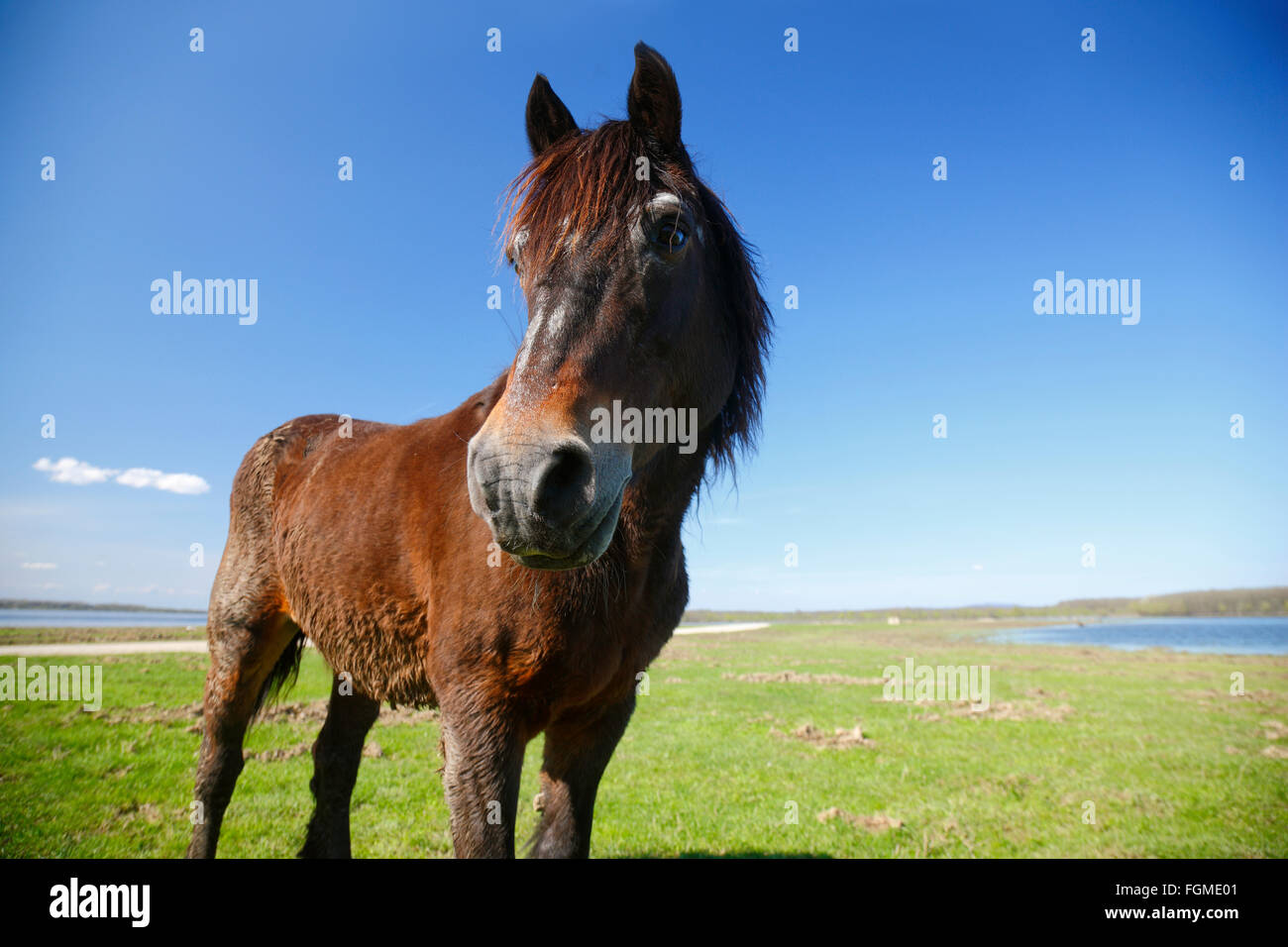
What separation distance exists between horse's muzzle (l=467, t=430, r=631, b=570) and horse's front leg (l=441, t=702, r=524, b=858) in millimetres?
985

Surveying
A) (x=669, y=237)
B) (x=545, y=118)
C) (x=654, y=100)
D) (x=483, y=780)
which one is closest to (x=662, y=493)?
(x=669, y=237)

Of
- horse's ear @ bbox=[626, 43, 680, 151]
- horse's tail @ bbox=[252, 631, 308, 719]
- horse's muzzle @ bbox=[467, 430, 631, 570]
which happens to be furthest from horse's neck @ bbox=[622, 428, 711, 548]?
horse's tail @ bbox=[252, 631, 308, 719]

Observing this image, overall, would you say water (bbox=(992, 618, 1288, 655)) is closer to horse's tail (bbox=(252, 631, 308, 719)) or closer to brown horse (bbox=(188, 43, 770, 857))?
brown horse (bbox=(188, 43, 770, 857))

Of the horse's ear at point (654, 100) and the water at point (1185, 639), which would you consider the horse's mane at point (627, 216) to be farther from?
the water at point (1185, 639)

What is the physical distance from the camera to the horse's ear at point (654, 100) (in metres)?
2.38

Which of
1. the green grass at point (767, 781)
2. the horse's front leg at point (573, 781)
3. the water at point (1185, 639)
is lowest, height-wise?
the water at point (1185, 639)

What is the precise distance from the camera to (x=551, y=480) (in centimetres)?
166

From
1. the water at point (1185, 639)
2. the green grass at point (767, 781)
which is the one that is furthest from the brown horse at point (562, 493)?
the water at point (1185, 639)

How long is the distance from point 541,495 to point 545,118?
6.85 feet

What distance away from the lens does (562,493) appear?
65.4 inches
